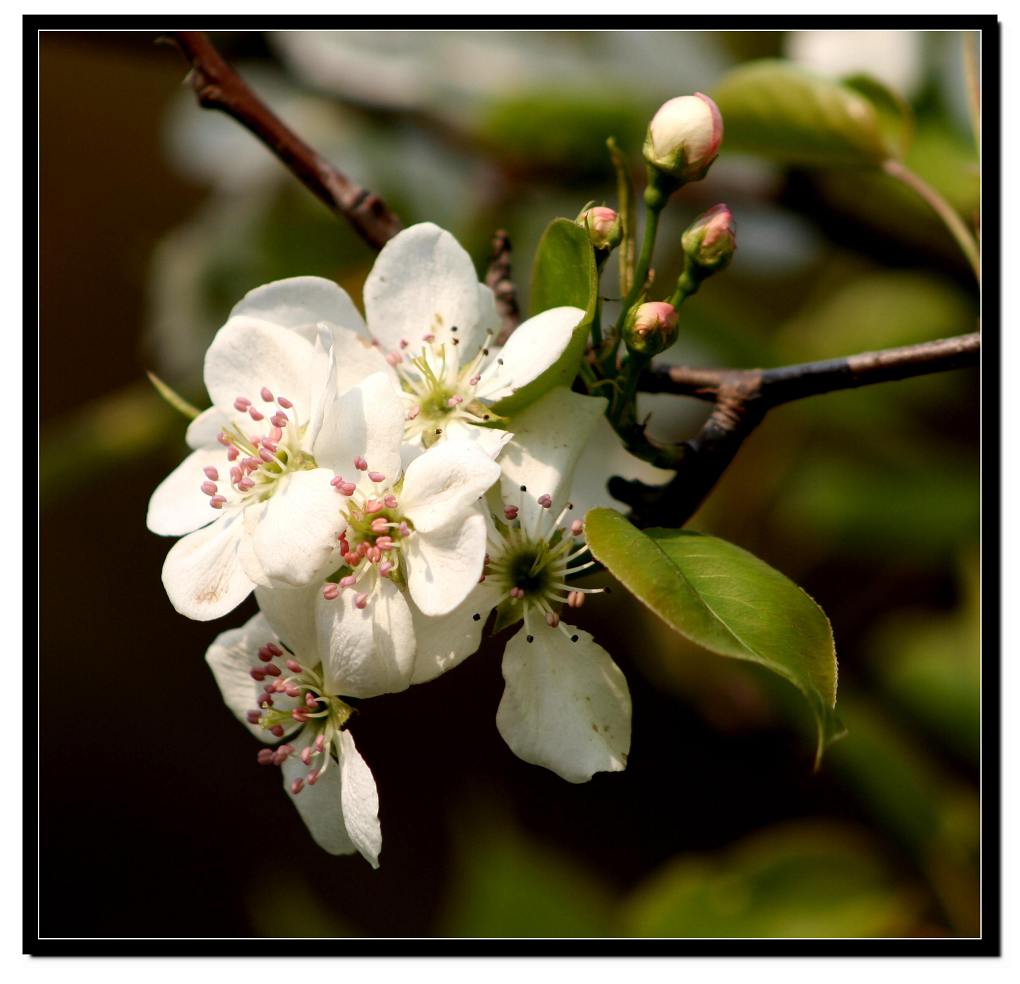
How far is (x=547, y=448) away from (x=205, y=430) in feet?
0.83

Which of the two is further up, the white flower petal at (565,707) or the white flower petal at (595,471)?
the white flower petal at (595,471)

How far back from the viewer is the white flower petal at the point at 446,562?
64cm

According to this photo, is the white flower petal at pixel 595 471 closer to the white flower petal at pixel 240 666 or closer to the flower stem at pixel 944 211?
the white flower petal at pixel 240 666

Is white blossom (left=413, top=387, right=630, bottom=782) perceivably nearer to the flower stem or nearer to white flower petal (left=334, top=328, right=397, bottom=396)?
white flower petal (left=334, top=328, right=397, bottom=396)

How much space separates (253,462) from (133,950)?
0.53 metres

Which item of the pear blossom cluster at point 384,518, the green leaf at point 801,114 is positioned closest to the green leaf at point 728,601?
the pear blossom cluster at point 384,518

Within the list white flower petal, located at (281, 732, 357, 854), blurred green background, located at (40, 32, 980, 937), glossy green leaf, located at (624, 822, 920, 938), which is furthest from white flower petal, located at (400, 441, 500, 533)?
glossy green leaf, located at (624, 822, 920, 938)

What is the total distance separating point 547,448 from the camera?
0.72m

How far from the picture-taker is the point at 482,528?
65 centimetres

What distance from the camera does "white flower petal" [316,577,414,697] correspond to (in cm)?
67

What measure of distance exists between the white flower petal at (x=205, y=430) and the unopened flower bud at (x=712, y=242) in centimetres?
34

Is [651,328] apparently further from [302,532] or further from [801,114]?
[801,114]

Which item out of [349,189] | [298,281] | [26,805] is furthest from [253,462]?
[26,805]

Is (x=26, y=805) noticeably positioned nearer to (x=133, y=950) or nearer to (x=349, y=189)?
(x=133, y=950)
